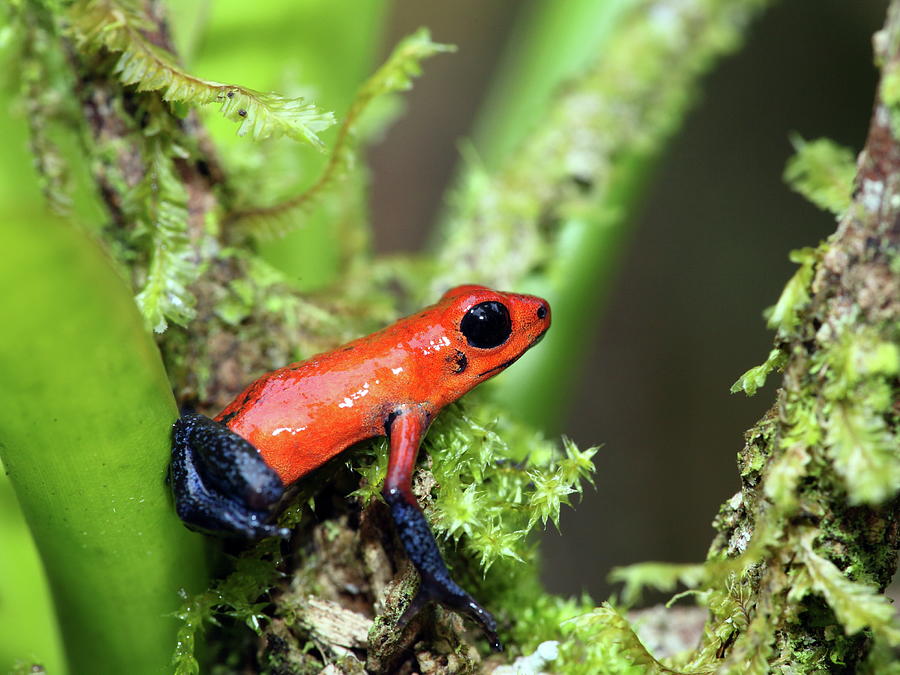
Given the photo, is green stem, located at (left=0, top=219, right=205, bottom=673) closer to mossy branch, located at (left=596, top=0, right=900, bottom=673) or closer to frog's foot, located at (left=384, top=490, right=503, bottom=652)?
frog's foot, located at (left=384, top=490, right=503, bottom=652)

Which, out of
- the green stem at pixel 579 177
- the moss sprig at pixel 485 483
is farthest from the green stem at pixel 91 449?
the green stem at pixel 579 177

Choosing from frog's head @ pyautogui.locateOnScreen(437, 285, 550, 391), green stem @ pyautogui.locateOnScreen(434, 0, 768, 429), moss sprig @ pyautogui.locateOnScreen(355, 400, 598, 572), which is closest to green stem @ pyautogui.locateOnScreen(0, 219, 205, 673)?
moss sprig @ pyautogui.locateOnScreen(355, 400, 598, 572)

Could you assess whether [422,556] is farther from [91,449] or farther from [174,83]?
[174,83]

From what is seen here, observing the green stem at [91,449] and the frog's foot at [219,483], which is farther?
the frog's foot at [219,483]

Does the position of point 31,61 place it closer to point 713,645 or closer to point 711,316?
point 713,645

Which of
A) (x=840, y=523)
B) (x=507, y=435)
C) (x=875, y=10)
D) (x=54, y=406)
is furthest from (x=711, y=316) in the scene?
(x=54, y=406)

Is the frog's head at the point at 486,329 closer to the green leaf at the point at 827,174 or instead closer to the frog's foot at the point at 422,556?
the frog's foot at the point at 422,556
